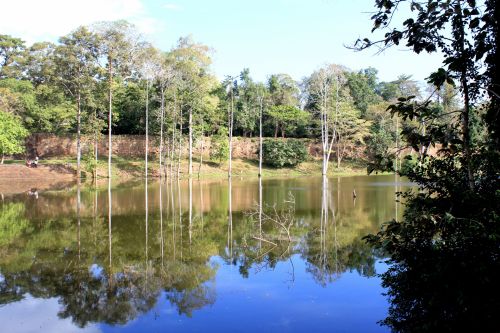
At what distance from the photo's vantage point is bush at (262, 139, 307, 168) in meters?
45.6

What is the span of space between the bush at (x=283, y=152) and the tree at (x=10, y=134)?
2219 cm

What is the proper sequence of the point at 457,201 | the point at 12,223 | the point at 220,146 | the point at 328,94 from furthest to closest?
the point at 328,94 → the point at 220,146 → the point at 12,223 → the point at 457,201

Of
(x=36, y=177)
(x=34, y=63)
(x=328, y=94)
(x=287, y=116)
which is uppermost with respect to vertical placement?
(x=34, y=63)

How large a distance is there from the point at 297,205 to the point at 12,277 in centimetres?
1285

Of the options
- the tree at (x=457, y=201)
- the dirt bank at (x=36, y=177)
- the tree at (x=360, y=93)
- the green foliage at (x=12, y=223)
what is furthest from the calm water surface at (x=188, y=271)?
the tree at (x=360, y=93)

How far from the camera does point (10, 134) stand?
3500 cm

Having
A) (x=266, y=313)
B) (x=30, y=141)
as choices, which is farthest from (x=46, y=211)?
(x=30, y=141)

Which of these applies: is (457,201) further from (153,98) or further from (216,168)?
(216,168)

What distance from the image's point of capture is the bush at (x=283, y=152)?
4556 centimetres

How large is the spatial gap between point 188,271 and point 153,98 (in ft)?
101

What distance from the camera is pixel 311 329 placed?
688cm

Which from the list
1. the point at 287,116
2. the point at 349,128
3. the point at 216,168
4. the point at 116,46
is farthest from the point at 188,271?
the point at 287,116

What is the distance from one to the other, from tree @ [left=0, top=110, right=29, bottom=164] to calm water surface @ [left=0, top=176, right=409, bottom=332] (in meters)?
17.8

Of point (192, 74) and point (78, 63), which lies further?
point (192, 74)
